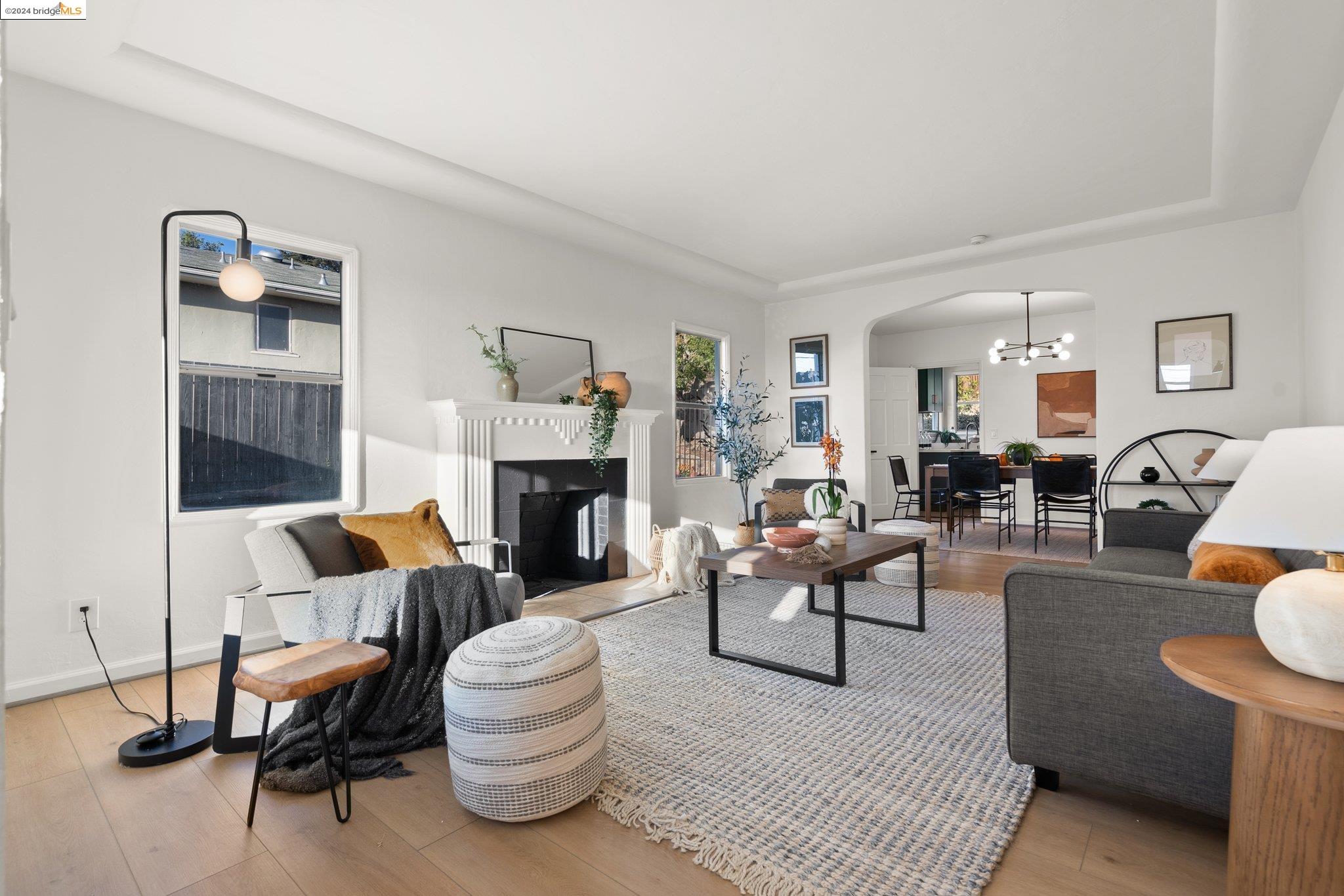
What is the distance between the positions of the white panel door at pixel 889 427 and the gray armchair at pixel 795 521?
2.23 m

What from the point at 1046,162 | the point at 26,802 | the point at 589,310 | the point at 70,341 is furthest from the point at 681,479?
the point at 26,802

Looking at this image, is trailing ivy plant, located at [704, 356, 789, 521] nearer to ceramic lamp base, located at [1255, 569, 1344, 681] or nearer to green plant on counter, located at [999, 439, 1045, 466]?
green plant on counter, located at [999, 439, 1045, 466]

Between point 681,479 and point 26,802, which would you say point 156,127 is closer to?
point 26,802

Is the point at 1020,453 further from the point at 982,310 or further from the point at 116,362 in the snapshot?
the point at 116,362

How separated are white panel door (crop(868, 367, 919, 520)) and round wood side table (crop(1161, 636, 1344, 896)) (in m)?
7.01

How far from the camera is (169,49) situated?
2842 millimetres

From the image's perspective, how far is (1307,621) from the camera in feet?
4.67

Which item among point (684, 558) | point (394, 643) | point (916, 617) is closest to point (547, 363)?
point (684, 558)

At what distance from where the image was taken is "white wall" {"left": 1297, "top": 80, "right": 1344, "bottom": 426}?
3322mm

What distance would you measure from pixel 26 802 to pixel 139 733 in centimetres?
43

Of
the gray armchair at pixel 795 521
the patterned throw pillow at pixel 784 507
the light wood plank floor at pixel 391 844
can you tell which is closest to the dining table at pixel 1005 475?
the gray armchair at pixel 795 521

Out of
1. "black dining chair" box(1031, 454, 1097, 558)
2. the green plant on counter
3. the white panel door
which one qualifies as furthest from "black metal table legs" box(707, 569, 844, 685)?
the green plant on counter

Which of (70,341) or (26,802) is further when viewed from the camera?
(70,341)

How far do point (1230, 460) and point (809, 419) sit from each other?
3.57 meters
